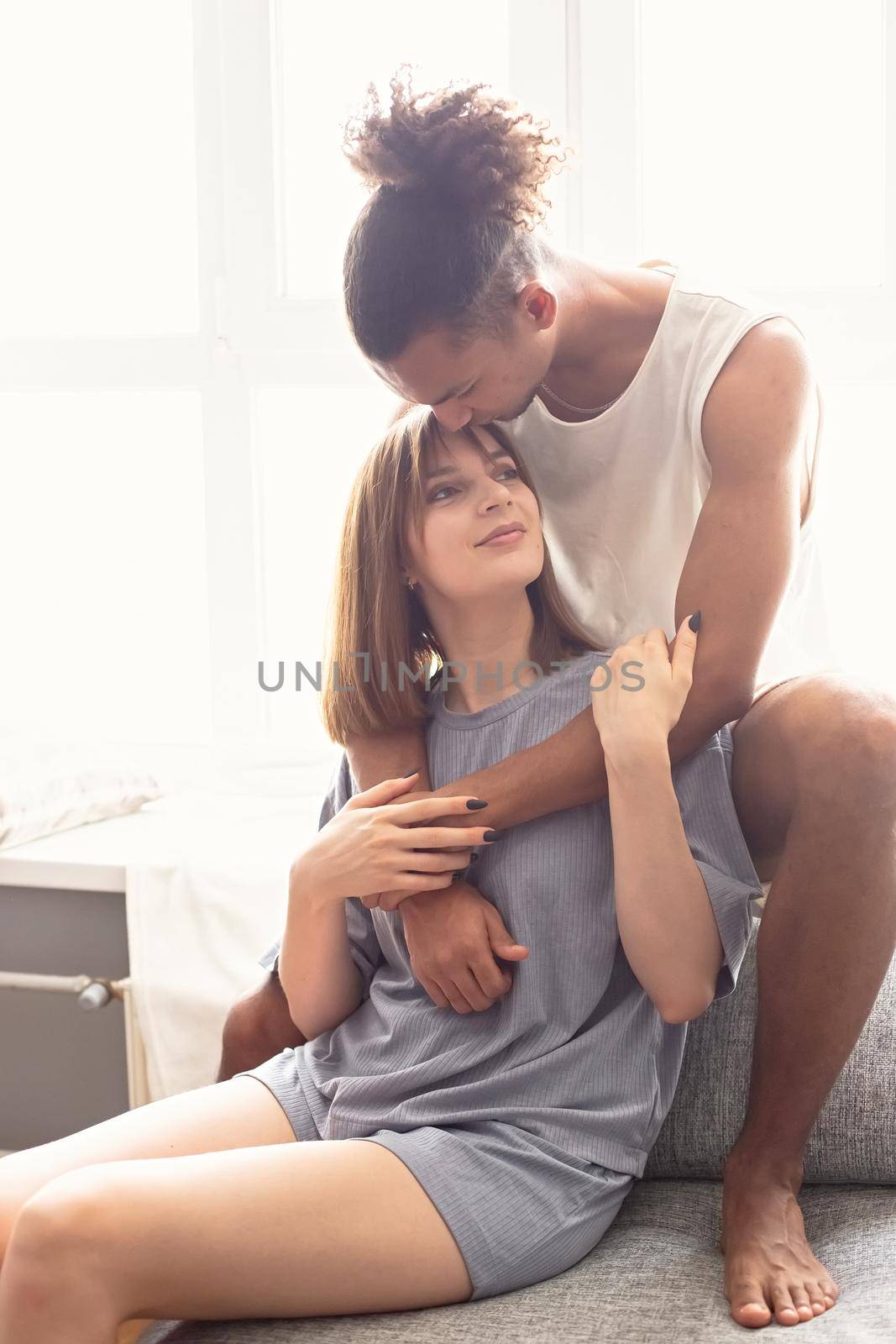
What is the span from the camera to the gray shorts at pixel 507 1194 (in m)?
1.13

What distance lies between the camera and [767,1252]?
45.4 inches

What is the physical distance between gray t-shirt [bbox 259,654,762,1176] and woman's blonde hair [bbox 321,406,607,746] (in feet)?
0.33

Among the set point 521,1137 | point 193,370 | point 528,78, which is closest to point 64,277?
point 193,370

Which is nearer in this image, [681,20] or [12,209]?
[681,20]

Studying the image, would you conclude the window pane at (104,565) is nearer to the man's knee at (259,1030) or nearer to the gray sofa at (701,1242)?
the man's knee at (259,1030)

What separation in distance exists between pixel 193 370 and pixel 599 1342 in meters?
1.84

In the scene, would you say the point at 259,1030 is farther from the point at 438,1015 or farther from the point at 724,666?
the point at 724,666

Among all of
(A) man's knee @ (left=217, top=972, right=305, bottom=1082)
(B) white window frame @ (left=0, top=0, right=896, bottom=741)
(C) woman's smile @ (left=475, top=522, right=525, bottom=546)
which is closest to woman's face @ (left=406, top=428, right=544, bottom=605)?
(C) woman's smile @ (left=475, top=522, right=525, bottom=546)

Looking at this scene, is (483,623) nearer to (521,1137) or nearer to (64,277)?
(521,1137)

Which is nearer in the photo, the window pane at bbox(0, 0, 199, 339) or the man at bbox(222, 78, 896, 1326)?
Result: the man at bbox(222, 78, 896, 1326)

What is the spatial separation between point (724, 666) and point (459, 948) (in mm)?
379

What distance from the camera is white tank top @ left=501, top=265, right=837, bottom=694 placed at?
4.80 feet

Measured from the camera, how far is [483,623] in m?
1.47

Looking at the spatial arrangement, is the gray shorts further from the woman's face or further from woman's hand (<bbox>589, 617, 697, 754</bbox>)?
the woman's face
